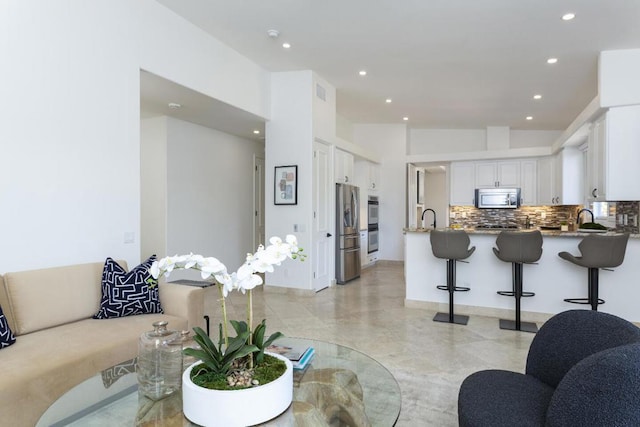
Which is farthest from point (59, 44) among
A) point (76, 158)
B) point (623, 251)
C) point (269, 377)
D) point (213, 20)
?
point (623, 251)

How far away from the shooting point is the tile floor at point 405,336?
8.39 ft

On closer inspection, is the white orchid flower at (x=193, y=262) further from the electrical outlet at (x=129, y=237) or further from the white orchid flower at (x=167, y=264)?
the electrical outlet at (x=129, y=237)

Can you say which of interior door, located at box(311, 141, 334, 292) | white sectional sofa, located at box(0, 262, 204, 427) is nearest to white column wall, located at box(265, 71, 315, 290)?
interior door, located at box(311, 141, 334, 292)

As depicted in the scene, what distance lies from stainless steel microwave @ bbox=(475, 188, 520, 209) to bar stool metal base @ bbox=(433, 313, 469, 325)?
3.96 metres

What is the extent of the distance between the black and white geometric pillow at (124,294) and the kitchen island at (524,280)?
3.07m

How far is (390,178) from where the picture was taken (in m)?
8.40

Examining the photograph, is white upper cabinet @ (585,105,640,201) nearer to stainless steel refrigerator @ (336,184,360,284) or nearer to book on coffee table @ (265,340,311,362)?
stainless steel refrigerator @ (336,184,360,284)

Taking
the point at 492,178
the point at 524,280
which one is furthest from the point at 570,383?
the point at 492,178

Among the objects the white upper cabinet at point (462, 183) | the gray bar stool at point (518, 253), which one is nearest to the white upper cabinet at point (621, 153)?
the gray bar stool at point (518, 253)

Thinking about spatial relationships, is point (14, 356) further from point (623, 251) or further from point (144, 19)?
point (623, 251)

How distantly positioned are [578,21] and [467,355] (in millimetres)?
3402

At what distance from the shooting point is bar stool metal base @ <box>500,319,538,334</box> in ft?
12.8

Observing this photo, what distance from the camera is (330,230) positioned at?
6.16 m

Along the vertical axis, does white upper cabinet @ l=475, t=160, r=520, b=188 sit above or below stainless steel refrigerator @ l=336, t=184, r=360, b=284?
above
